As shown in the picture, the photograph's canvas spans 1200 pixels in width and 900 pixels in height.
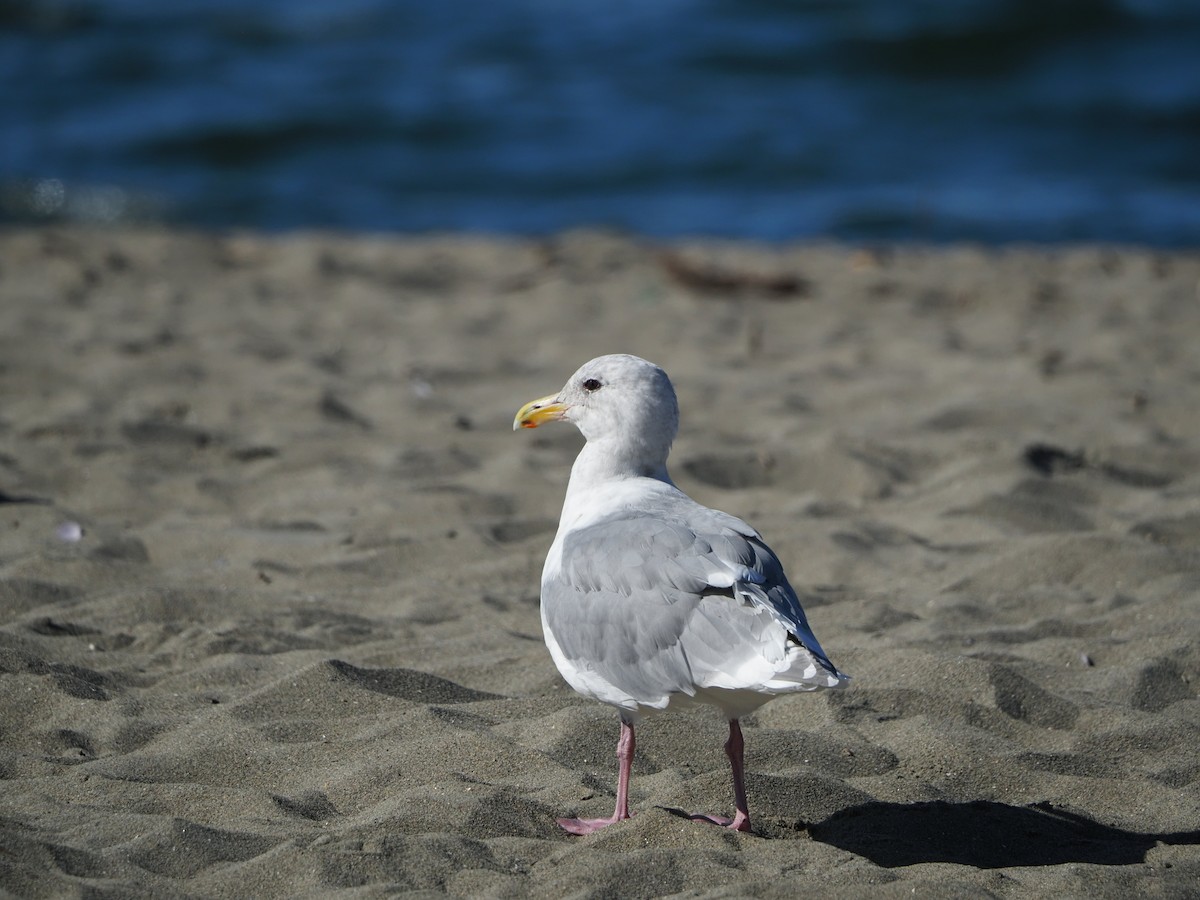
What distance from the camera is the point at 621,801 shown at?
3102mm

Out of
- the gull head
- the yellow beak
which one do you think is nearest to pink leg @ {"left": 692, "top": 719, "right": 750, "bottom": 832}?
the gull head

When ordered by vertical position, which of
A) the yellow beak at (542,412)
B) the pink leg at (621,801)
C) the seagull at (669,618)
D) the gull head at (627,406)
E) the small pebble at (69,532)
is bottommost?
the small pebble at (69,532)

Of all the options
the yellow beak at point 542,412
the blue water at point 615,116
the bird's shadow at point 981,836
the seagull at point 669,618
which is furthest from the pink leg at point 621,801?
the blue water at point 615,116

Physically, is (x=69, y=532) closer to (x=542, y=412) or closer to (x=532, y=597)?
(x=532, y=597)

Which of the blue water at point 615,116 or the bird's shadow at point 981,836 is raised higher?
the blue water at point 615,116

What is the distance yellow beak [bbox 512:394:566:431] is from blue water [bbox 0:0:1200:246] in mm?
8372

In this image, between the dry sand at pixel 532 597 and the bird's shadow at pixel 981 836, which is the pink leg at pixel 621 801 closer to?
the dry sand at pixel 532 597

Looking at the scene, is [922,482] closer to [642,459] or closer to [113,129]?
[642,459]

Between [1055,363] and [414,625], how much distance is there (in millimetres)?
4203

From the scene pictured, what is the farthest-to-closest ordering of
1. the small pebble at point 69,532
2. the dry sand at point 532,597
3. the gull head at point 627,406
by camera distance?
the small pebble at point 69,532
the gull head at point 627,406
the dry sand at point 532,597

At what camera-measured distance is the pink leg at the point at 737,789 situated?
308 centimetres

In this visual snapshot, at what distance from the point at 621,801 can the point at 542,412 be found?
4.22ft

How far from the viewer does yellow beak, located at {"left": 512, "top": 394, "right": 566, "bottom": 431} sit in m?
3.93

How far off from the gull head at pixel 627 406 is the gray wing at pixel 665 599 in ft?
1.21
